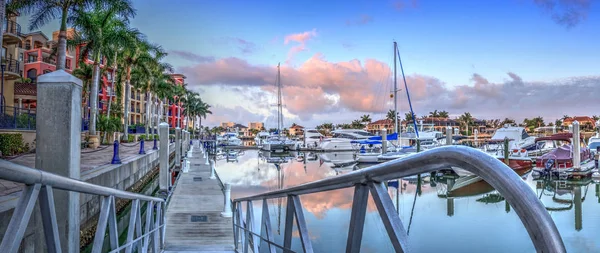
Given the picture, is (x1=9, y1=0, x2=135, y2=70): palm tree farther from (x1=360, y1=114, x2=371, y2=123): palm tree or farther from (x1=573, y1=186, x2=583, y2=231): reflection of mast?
(x1=360, y1=114, x2=371, y2=123): palm tree

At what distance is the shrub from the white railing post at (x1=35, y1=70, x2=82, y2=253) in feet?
50.1

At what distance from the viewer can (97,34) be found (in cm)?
2680

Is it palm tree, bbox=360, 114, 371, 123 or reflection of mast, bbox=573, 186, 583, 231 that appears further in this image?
palm tree, bbox=360, 114, 371, 123

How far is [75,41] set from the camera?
27562mm

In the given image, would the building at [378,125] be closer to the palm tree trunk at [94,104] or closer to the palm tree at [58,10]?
the palm tree trunk at [94,104]

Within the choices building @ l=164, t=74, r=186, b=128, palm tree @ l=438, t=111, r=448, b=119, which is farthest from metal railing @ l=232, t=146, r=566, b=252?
palm tree @ l=438, t=111, r=448, b=119

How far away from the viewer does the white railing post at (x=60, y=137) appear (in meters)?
3.08

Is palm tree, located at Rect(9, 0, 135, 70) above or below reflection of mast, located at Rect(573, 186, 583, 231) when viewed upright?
above

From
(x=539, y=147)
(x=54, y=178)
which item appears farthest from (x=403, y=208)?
(x=539, y=147)

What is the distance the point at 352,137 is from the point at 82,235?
2496 inches

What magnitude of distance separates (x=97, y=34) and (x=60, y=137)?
27.2 metres

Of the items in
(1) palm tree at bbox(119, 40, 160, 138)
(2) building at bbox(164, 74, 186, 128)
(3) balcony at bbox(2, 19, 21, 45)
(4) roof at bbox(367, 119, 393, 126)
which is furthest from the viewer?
(4) roof at bbox(367, 119, 393, 126)

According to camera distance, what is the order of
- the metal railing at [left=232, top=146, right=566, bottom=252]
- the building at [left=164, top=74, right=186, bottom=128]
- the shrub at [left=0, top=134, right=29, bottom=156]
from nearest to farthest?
the metal railing at [left=232, top=146, right=566, bottom=252] < the shrub at [left=0, top=134, right=29, bottom=156] < the building at [left=164, top=74, right=186, bottom=128]

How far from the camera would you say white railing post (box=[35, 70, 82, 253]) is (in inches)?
121
